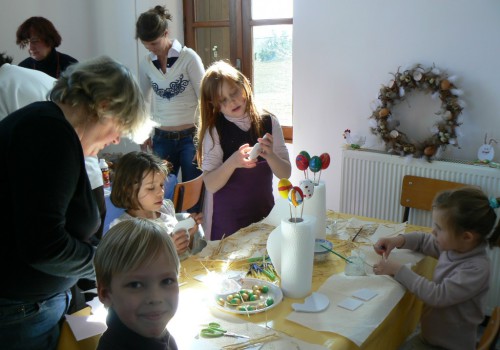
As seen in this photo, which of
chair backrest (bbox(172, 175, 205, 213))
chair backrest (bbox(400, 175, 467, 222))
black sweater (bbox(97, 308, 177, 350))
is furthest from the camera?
chair backrest (bbox(400, 175, 467, 222))

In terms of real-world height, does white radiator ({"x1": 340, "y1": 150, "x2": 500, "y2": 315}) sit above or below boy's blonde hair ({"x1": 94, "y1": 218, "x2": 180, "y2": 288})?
below

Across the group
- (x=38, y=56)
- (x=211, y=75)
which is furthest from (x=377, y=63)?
(x=38, y=56)

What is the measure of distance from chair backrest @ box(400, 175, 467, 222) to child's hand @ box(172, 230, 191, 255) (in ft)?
5.92

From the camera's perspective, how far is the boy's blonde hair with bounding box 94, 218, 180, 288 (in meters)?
1.07

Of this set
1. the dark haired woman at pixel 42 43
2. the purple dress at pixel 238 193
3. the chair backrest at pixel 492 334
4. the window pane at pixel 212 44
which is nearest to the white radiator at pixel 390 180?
the purple dress at pixel 238 193

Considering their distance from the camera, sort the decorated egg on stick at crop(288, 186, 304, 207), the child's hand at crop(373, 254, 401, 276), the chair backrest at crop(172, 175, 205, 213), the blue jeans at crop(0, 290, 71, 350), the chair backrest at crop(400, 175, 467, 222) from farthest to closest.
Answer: the chair backrest at crop(400, 175, 467, 222) → the chair backrest at crop(172, 175, 205, 213) → the child's hand at crop(373, 254, 401, 276) → the decorated egg on stick at crop(288, 186, 304, 207) → the blue jeans at crop(0, 290, 71, 350)

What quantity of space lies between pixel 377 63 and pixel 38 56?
Result: 2.48m

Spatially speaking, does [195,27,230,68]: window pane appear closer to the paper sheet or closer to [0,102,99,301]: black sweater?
the paper sheet

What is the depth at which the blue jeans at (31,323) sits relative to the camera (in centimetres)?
120

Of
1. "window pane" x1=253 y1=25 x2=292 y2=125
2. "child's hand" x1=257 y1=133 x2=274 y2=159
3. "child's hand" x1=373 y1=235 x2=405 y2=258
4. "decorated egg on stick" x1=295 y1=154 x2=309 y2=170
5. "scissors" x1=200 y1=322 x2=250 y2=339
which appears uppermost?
"window pane" x1=253 y1=25 x2=292 y2=125

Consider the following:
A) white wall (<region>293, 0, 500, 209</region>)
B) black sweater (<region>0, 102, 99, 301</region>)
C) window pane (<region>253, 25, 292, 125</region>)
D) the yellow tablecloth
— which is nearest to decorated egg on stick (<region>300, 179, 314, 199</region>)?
the yellow tablecloth

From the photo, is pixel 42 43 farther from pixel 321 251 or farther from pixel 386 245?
pixel 386 245

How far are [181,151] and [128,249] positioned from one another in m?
2.68

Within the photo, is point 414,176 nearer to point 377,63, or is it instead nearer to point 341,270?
point 377,63
